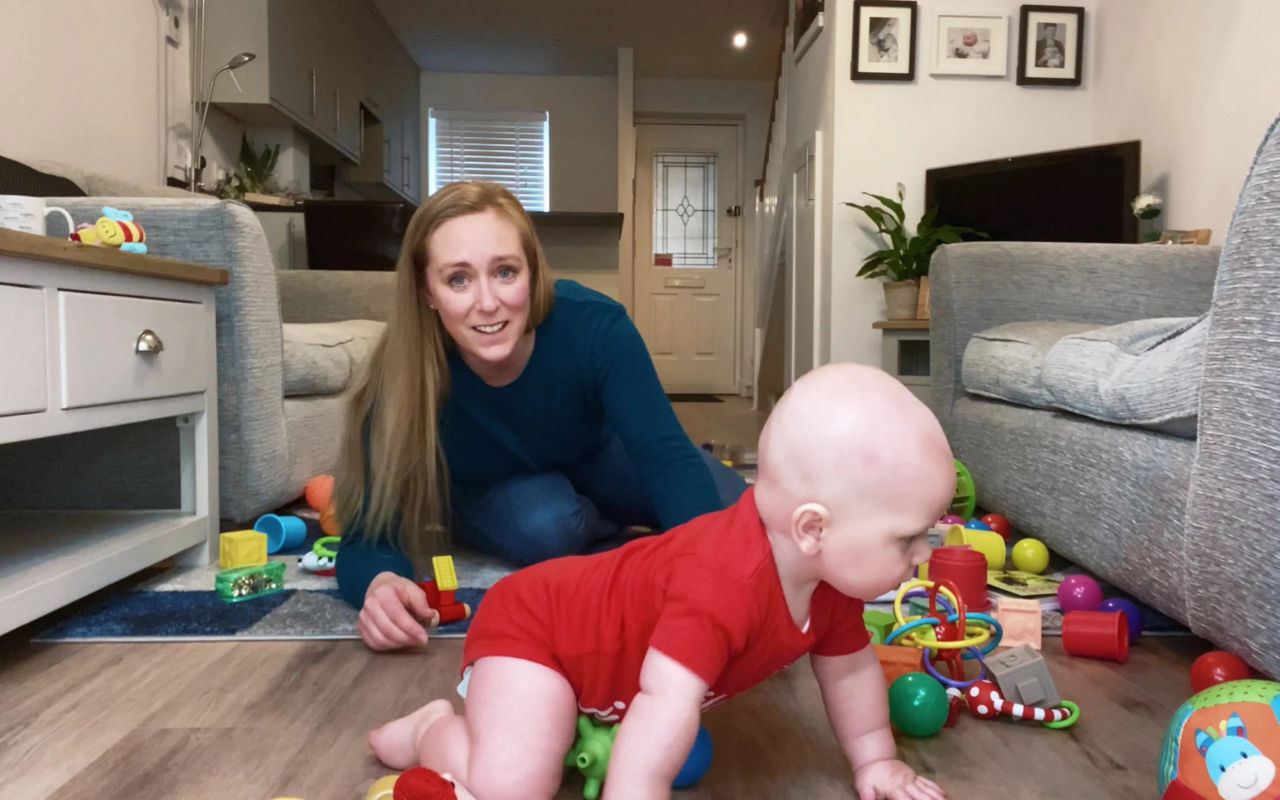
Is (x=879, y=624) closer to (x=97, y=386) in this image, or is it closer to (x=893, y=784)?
(x=893, y=784)

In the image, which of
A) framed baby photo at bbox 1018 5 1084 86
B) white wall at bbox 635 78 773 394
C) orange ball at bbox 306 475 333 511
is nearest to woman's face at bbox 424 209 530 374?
orange ball at bbox 306 475 333 511

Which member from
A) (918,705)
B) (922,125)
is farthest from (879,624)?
(922,125)

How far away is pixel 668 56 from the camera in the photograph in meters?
7.07

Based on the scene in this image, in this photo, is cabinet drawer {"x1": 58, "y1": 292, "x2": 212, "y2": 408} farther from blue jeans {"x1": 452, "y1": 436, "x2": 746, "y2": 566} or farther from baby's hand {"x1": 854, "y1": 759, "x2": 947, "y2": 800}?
baby's hand {"x1": 854, "y1": 759, "x2": 947, "y2": 800}

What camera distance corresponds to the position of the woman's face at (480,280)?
1.29 meters

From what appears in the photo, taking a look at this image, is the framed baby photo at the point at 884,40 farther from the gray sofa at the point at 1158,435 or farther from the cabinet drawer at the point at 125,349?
the cabinet drawer at the point at 125,349

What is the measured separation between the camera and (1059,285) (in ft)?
7.98

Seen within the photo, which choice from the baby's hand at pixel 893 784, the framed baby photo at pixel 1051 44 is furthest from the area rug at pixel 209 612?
the framed baby photo at pixel 1051 44

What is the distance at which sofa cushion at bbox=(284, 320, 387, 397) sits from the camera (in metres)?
2.26

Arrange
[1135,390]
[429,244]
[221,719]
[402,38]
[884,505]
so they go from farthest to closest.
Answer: [402,38]
[1135,390]
[429,244]
[221,719]
[884,505]

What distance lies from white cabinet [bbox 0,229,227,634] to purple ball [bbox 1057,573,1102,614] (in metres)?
1.50

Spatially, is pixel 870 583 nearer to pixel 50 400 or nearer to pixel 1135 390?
pixel 1135 390

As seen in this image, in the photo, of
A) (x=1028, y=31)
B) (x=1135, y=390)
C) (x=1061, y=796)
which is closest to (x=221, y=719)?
(x=1061, y=796)

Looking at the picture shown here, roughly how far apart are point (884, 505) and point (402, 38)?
22.5 feet
